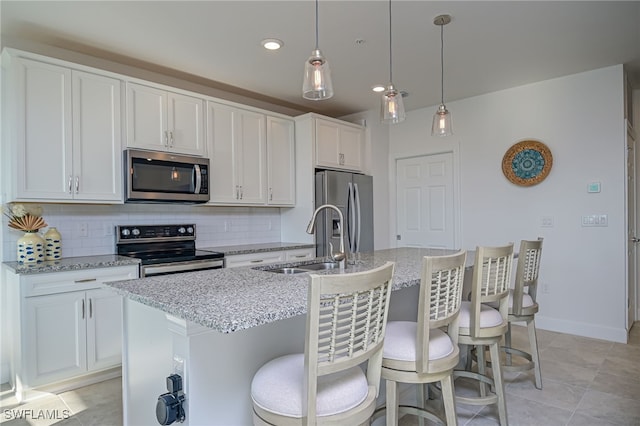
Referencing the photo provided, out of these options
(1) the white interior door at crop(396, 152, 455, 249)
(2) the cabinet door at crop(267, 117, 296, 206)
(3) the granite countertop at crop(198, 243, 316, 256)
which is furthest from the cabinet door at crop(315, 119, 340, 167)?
(1) the white interior door at crop(396, 152, 455, 249)

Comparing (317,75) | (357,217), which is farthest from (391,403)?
(357,217)

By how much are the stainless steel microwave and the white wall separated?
117 inches

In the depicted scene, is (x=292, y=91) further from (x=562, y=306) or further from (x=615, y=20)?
(x=562, y=306)

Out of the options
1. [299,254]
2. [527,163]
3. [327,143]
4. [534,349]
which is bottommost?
[534,349]

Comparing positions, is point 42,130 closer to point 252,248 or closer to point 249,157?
point 249,157

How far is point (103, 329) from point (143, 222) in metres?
1.03

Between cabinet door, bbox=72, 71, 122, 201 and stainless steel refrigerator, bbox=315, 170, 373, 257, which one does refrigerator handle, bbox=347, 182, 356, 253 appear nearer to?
stainless steel refrigerator, bbox=315, 170, 373, 257

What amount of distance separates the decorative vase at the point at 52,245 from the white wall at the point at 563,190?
4003 mm

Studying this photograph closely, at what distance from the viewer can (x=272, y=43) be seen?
300 cm

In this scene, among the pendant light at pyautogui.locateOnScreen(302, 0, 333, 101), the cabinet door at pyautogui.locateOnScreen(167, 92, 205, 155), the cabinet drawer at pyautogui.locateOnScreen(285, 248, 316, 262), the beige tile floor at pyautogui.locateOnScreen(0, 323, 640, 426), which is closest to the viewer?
the pendant light at pyautogui.locateOnScreen(302, 0, 333, 101)

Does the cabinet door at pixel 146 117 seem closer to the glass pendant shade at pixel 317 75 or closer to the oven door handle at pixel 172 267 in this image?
the oven door handle at pixel 172 267

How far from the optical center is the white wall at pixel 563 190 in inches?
142

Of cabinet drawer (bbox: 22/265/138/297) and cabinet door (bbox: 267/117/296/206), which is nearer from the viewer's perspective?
cabinet drawer (bbox: 22/265/138/297)

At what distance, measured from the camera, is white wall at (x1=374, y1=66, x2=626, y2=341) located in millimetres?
3609
